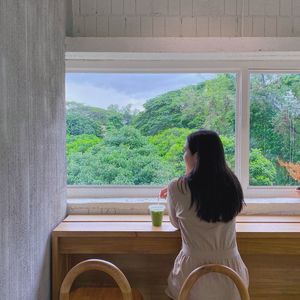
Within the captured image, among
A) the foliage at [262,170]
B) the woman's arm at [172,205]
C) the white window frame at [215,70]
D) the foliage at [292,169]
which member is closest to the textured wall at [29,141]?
the white window frame at [215,70]

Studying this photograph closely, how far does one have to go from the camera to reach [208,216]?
155 cm

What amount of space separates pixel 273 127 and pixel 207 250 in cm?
122

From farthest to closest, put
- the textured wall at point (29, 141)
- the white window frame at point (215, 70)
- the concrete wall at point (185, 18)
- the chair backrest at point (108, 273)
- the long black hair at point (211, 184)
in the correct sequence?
the white window frame at point (215, 70)
the concrete wall at point (185, 18)
the long black hair at point (211, 184)
the chair backrest at point (108, 273)
the textured wall at point (29, 141)

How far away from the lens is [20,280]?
4.54 feet

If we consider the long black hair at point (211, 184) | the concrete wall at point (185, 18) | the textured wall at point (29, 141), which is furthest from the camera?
the concrete wall at point (185, 18)

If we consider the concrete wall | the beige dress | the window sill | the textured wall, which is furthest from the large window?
the beige dress

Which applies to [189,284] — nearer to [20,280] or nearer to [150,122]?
[20,280]

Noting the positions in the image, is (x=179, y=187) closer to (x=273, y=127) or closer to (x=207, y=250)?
(x=207, y=250)

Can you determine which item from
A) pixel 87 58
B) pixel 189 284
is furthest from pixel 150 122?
pixel 189 284

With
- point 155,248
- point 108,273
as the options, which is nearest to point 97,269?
point 108,273

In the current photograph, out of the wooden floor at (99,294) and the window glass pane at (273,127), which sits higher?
the window glass pane at (273,127)

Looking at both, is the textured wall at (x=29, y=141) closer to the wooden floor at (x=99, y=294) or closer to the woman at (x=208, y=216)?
the wooden floor at (x=99, y=294)

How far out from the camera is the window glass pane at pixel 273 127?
95.7 inches

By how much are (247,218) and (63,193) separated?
1.12 metres
